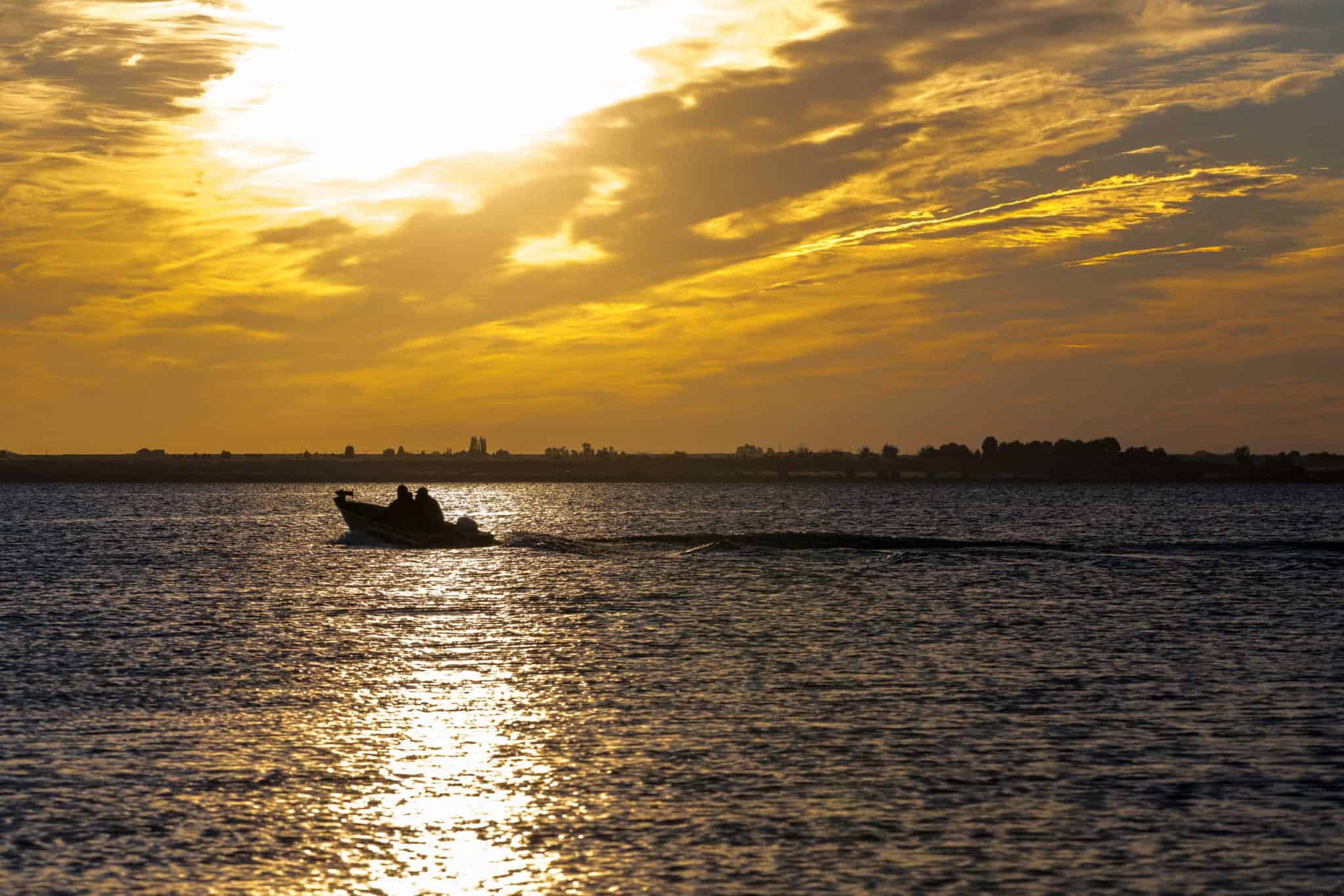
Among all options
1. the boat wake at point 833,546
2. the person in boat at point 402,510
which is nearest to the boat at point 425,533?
the person in boat at point 402,510

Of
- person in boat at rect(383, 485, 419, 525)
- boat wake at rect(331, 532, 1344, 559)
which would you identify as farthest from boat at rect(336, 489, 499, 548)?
boat wake at rect(331, 532, 1344, 559)

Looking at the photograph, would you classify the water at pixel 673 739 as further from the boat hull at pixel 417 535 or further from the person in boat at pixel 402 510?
the boat hull at pixel 417 535

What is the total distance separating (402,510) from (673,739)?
62.5m

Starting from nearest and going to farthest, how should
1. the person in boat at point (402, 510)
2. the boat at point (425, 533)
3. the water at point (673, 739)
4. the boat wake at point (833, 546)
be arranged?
the water at point (673, 739), the person in boat at point (402, 510), the boat wake at point (833, 546), the boat at point (425, 533)

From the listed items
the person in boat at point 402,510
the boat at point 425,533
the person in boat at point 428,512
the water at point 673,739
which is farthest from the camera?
the boat at point 425,533

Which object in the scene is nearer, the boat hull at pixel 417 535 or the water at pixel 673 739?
the water at pixel 673 739

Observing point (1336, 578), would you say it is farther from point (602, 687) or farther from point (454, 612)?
point (602, 687)

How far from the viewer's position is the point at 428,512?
277 ft

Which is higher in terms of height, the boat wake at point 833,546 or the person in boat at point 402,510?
the person in boat at point 402,510

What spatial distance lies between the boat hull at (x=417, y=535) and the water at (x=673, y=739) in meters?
25.5

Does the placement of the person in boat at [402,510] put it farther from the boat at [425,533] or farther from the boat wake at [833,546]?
the boat wake at [833,546]

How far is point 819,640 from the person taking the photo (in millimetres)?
40656

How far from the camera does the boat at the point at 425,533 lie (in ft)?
282

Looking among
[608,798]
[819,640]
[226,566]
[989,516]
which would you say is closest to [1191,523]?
[989,516]
